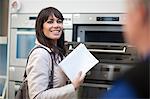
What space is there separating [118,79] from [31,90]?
116cm

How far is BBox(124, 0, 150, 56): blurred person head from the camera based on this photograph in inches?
17.2

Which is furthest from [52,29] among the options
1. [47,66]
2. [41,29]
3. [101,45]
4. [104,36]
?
[104,36]

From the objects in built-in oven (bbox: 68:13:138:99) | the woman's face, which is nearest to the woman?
the woman's face

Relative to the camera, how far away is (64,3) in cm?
277

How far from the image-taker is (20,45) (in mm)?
2938

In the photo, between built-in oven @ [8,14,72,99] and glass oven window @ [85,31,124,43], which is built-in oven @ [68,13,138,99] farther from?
built-in oven @ [8,14,72,99]

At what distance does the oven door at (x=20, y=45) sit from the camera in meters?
2.88

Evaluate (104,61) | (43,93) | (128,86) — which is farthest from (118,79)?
(104,61)

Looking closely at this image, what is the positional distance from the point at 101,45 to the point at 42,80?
833 millimetres

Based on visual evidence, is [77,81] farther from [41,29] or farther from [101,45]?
[101,45]

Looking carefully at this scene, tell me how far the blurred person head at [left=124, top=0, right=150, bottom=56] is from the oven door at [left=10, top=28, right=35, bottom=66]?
2453 millimetres

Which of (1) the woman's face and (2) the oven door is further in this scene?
(2) the oven door

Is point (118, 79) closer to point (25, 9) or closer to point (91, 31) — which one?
point (91, 31)

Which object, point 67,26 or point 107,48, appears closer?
point 107,48
